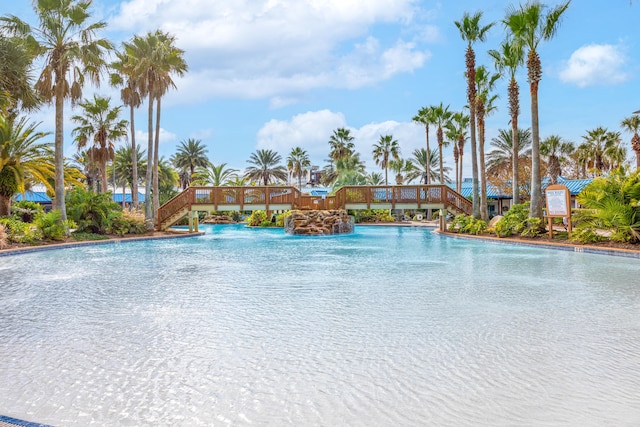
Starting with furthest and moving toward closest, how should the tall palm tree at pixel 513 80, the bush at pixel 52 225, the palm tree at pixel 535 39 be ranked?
the tall palm tree at pixel 513 80
the palm tree at pixel 535 39
the bush at pixel 52 225

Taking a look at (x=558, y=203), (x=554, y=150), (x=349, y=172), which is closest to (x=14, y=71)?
(x=558, y=203)

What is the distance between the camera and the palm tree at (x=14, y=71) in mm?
15249

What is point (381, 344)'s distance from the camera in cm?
497

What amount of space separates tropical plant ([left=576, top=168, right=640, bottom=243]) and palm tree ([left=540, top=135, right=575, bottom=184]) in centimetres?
2783

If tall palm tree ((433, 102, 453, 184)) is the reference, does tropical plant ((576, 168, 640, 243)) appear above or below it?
below

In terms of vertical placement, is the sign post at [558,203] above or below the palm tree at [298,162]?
below

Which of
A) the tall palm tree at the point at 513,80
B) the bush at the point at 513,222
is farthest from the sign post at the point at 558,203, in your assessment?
the tall palm tree at the point at 513,80

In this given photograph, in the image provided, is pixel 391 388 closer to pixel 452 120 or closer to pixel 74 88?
pixel 74 88

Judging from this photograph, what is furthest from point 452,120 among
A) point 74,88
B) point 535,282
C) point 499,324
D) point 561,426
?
point 561,426

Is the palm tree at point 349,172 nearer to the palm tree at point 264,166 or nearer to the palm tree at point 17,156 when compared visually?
the palm tree at point 264,166

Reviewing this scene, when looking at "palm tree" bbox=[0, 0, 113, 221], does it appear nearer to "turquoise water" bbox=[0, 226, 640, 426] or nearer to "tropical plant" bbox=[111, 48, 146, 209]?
"tropical plant" bbox=[111, 48, 146, 209]

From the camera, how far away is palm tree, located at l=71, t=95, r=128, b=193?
32.3 meters

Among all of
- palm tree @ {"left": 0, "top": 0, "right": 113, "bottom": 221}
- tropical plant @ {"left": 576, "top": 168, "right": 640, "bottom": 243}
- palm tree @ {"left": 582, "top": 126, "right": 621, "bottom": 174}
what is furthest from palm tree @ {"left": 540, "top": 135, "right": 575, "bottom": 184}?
palm tree @ {"left": 0, "top": 0, "right": 113, "bottom": 221}

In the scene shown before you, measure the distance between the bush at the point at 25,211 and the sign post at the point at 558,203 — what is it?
2151 centimetres
